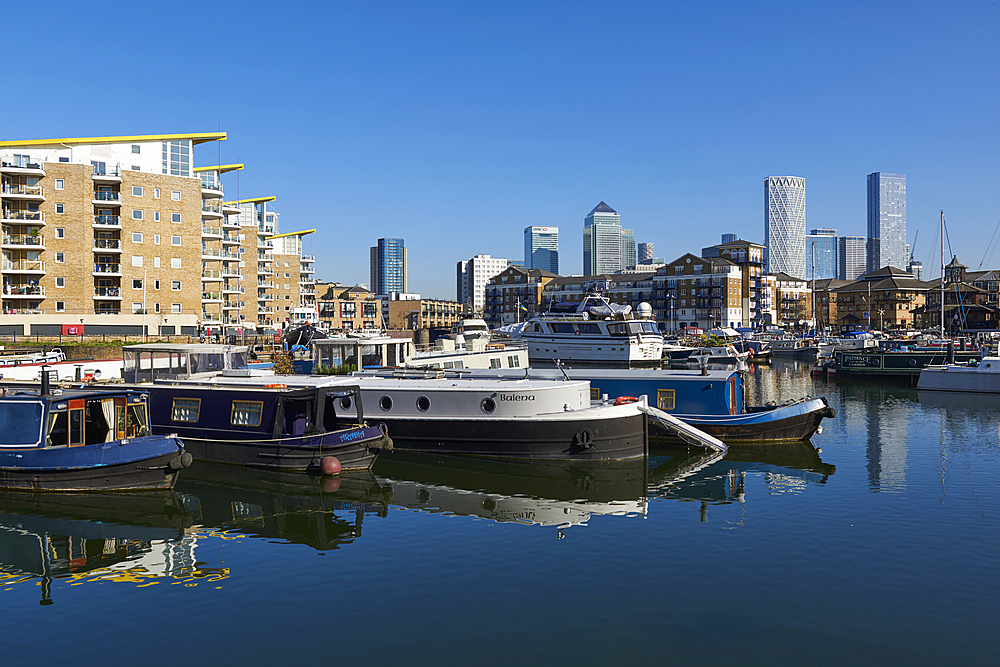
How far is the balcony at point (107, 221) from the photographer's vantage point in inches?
2921

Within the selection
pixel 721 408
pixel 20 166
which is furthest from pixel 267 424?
pixel 20 166

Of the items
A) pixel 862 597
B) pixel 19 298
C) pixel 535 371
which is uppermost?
pixel 19 298

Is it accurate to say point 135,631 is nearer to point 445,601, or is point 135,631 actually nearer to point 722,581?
point 445,601

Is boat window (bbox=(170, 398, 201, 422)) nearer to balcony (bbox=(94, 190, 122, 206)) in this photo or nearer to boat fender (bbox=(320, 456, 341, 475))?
boat fender (bbox=(320, 456, 341, 475))

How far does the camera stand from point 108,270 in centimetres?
7500

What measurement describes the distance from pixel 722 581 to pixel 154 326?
2889 inches

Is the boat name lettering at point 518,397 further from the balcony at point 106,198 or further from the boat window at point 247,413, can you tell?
the balcony at point 106,198

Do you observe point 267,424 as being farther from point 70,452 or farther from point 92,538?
point 92,538

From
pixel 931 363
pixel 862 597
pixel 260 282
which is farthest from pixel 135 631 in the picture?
pixel 260 282

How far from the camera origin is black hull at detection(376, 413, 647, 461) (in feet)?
88.0

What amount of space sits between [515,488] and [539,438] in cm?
341

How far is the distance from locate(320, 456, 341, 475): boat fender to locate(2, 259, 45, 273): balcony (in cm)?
6227

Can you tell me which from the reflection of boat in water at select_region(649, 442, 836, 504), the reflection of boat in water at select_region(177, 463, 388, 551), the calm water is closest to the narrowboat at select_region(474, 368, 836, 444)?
the reflection of boat in water at select_region(649, 442, 836, 504)

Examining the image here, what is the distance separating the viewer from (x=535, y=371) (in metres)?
35.2
